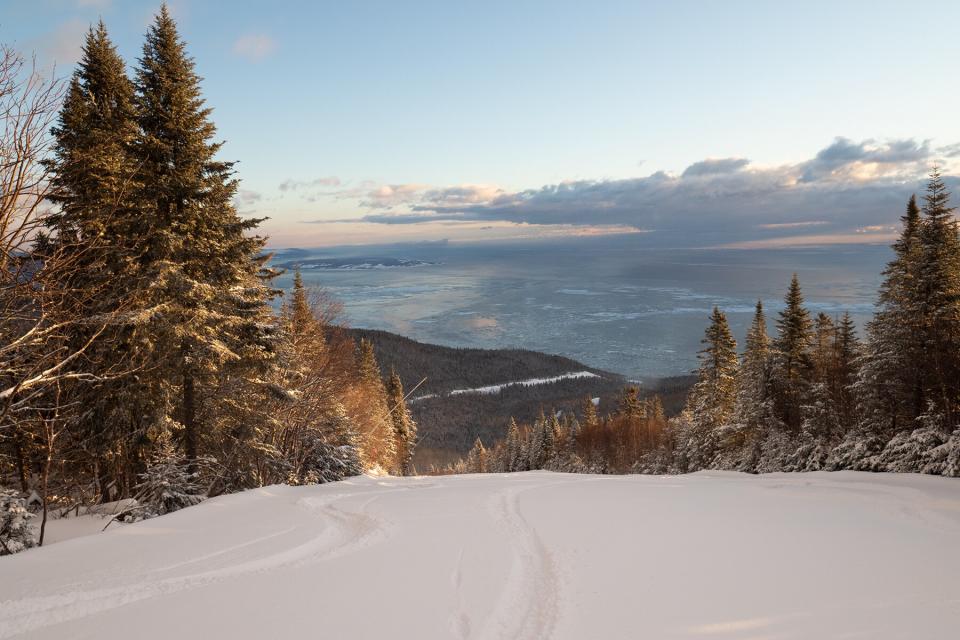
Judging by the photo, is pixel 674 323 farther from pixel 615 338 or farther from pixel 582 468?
pixel 582 468

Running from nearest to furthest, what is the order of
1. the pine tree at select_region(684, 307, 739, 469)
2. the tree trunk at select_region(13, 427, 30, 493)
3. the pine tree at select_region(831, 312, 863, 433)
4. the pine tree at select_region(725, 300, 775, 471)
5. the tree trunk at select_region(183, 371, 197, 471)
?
the tree trunk at select_region(13, 427, 30, 493), the tree trunk at select_region(183, 371, 197, 471), the pine tree at select_region(831, 312, 863, 433), the pine tree at select_region(725, 300, 775, 471), the pine tree at select_region(684, 307, 739, 469)

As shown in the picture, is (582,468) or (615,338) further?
(615,338)

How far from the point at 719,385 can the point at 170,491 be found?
30347 mm

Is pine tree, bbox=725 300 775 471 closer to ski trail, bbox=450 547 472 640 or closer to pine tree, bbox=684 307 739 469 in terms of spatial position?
pine tree, bbox=684 307 739 469

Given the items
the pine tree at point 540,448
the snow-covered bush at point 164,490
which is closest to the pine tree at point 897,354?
the snow-covered bush at point 164,490

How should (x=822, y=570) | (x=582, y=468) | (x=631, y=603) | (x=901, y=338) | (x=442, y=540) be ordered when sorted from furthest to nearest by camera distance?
(x=582, y=468) < (x=901, y=338) < (x=442, y=540) < (x=822, y=570) < (x=631, y=603)

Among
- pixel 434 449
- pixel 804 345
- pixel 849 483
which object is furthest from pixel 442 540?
pixel 434 449

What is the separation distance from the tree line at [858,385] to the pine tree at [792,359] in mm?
53

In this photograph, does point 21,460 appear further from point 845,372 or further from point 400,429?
point 845,372

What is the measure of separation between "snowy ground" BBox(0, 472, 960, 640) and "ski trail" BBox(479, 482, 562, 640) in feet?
0.07

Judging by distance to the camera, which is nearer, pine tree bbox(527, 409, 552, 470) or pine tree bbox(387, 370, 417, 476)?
pine tree bbox(387, 370, 417, 476)

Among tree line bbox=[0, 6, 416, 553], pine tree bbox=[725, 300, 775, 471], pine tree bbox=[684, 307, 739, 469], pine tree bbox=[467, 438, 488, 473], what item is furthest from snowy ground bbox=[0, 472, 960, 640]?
pine tree bbox=[467, 438, 488, 473]

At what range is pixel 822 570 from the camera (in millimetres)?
5039

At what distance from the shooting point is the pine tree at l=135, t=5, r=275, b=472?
479 inches
